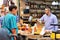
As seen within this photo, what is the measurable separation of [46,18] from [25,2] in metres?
5.29

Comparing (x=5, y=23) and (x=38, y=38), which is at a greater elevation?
(x=5, y=23)

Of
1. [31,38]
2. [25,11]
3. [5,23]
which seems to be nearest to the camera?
[5,23]

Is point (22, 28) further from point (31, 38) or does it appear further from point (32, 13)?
point (32, 13)

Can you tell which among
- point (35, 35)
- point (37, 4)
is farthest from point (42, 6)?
point (35, 35)

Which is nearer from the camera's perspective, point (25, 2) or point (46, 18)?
point (46, 18)

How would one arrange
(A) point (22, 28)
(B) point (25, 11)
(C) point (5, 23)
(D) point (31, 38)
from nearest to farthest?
(C) point (5, 23), (D) point (31, 38), (A) point (22, 28), (B) point (25, 11)

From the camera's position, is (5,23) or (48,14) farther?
(48,14)

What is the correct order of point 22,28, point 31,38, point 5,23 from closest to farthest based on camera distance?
point 5,23
point 31,38
point 22,28

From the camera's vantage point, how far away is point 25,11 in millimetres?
12969

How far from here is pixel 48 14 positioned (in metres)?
8.04

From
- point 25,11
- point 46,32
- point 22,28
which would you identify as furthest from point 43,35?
point 25,11

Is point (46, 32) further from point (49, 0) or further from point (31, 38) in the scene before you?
point (49, 0)

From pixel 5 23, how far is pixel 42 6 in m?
7.40

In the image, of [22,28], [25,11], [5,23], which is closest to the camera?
[5,23]
